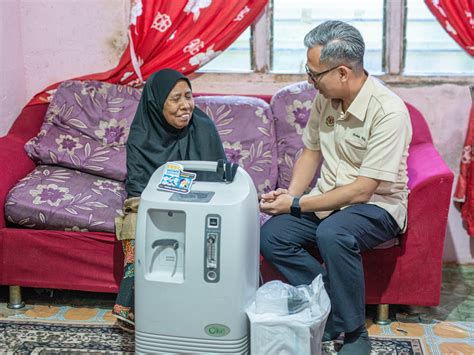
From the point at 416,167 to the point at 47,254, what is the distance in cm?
149

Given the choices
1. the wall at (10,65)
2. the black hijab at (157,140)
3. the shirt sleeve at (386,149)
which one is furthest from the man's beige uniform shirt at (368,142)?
the wall at (10,65)

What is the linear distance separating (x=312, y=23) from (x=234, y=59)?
0.41 metres

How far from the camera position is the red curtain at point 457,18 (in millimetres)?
3436

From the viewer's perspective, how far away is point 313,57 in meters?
2.62

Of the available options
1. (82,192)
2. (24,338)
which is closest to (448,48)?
(82,192)

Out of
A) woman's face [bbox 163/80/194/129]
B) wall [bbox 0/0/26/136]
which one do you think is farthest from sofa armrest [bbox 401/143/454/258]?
wall [bbox 0/0/26/136]

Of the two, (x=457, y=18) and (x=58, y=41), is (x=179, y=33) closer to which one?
(x=58, y=41)

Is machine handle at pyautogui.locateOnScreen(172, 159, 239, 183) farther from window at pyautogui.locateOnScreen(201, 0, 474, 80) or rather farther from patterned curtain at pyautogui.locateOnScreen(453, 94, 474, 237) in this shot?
patterned curtain at pyautogui.locateOnScreen(453, 94, 474, 237)

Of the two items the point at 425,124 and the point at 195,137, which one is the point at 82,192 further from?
the point at 425,124

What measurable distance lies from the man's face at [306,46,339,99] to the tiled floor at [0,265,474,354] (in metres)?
0.95

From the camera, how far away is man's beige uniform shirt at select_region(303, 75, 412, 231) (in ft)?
8.63

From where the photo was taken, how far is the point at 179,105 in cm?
284

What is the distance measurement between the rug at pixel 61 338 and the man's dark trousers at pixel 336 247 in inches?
25.3

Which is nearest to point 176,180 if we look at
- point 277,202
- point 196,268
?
point 196,268
